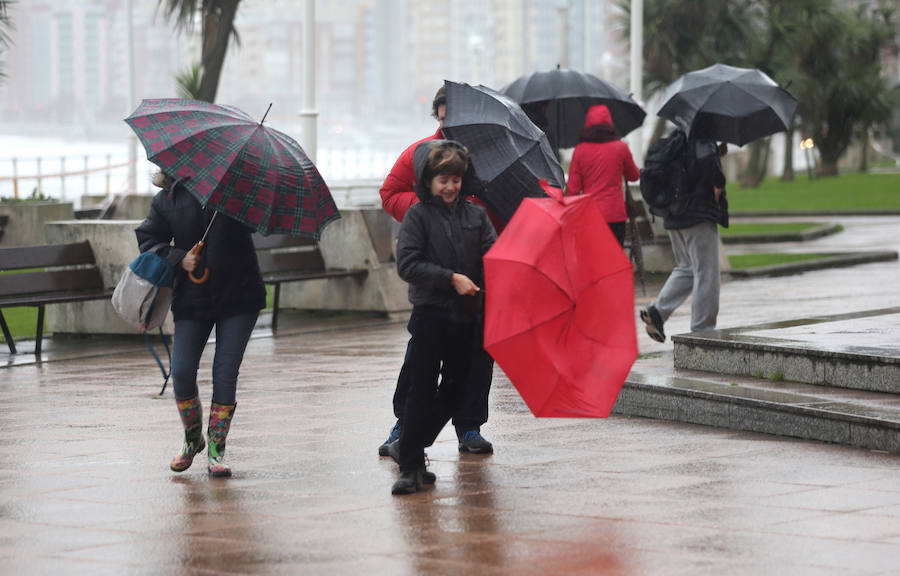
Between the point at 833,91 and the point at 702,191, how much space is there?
44746 millimetres

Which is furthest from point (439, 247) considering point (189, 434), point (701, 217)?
point (701, 217)

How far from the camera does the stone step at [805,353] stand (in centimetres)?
811

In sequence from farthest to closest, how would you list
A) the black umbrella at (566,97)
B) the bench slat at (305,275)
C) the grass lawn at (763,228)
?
the grass lawn at (763,228) < the bench slat at (305,275) < the black umbrella at (566,97)

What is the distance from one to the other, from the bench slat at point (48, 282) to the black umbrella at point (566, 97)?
3.61m

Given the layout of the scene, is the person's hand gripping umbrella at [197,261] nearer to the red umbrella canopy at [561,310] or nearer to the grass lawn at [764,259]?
the red umbrella canopy at [561,310]

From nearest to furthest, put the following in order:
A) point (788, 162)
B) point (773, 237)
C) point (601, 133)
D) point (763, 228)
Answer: point (601, 133) → point (773, 237) → point (763, 228) → point (788, 162)

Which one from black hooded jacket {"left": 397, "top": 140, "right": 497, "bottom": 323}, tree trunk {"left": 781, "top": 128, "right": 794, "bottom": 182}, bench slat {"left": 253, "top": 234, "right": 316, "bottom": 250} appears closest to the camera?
black hooded jacket {"left": 397, "top": 140, "right": 497, "bottom": 323}

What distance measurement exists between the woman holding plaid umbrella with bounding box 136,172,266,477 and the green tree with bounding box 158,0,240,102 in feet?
67.5

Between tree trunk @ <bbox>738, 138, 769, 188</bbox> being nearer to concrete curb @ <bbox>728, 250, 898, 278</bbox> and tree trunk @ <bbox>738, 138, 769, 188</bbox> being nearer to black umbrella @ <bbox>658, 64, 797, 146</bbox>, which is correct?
concrete curb @ <bbox>728, 250, 898, 278</bbox>

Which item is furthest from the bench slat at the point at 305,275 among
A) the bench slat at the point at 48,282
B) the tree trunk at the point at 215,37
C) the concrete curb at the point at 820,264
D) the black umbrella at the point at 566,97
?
the tree trunk at the point at 215,37

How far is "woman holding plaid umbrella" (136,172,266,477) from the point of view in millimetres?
6812

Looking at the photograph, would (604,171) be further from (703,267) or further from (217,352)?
(217,352)

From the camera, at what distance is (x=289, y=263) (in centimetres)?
1387

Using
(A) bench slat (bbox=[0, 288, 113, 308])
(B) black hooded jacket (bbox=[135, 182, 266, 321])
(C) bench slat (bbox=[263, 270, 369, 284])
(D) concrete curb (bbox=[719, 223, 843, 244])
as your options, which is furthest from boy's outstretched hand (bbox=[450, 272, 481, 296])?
(D) concrete curb (bbox=[719, 223, 843, 244])
